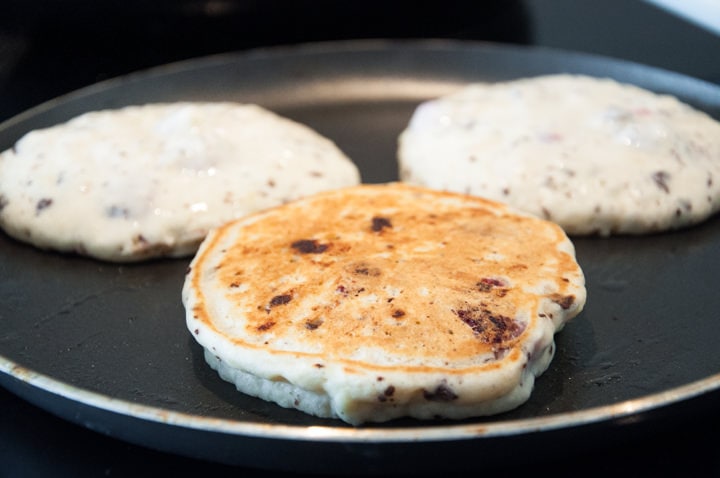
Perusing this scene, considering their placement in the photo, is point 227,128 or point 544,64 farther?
point 544,64

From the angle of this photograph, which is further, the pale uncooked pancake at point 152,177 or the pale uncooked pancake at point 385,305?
the pale uncooked pancake at point 152,177

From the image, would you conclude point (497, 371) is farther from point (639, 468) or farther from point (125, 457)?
point (125, 457)

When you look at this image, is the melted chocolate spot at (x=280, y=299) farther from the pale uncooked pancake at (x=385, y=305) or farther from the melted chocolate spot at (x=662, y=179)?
the melted chocolate spot at (x=662, y=179)

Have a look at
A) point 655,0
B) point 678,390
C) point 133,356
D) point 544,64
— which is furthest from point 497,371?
point 655,0

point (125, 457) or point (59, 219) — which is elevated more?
point (59, 219)

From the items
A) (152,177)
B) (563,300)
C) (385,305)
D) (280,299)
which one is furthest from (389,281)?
(152,177)

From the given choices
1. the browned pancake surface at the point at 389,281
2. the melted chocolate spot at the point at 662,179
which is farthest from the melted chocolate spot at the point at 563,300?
the melted chocolate spot at the point at 662,179

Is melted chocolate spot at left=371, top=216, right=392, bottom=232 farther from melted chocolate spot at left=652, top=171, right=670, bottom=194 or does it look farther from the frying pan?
melted chocolate spot at left=652, top=171, right=670, bottom=194

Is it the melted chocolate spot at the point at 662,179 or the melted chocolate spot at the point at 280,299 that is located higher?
the melted chocolate spot at the point at 662,179
